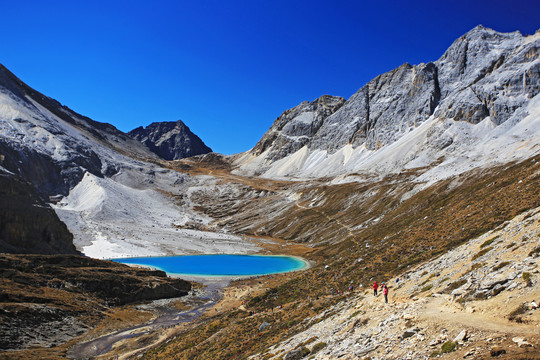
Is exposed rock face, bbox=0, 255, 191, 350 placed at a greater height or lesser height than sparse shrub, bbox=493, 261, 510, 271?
greater

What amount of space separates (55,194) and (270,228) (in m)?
97.1

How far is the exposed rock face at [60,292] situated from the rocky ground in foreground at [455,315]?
2746 centimetres

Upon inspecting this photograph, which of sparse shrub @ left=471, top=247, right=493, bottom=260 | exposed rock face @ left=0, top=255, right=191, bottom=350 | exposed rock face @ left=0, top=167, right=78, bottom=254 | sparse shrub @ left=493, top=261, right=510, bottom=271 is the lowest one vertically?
sparse shrub @ left=471, top=247, right=493, bottom=260

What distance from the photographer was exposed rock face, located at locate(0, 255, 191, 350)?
113 feet

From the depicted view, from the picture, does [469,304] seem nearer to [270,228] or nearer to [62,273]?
[62,273]

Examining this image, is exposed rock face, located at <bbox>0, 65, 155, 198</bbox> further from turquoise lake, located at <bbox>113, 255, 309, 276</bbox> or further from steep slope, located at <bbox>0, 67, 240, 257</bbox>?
turquoise lake, located at <bbox>113, 255, 309, 276</bbox>

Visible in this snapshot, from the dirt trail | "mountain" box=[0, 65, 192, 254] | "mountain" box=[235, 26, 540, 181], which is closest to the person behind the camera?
the dirt trail

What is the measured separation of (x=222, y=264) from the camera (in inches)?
3748

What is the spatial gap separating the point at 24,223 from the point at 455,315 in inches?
2576

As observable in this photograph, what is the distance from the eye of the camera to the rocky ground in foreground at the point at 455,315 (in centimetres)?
1180

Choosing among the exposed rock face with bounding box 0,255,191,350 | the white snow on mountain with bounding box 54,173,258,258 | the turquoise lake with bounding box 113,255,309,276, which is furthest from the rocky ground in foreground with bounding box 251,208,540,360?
the white snow on mountain with bounding box 54,173,258,258

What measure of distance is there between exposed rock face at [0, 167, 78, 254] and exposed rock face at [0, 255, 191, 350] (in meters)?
10.1

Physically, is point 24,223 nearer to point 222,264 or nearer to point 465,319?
point 222,264

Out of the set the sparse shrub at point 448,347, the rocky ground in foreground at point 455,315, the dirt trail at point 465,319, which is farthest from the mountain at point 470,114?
the sparse shrub at point 448,347
